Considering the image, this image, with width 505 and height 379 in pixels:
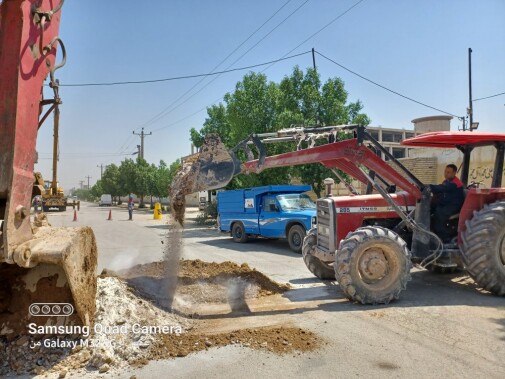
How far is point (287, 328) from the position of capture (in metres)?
5.31

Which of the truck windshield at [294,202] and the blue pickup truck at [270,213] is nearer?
the blue pickup truck at [270,213]

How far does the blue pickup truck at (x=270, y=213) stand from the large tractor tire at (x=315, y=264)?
5.02 m

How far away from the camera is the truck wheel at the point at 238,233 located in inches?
655

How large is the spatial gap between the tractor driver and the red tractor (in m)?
0.12

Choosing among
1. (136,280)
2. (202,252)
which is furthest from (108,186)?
(136,280)

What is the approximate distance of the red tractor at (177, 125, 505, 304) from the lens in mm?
6566

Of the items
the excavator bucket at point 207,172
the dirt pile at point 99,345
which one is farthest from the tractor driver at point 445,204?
the dirt pile at point 99,345

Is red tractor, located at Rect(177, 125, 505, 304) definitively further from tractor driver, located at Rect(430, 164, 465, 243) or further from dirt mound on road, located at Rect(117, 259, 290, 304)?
dirt mound on road, located at Rect(117, 259, 290, 304)

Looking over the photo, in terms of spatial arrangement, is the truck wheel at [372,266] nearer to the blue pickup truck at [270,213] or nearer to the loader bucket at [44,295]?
the loader bucket at [44,295]

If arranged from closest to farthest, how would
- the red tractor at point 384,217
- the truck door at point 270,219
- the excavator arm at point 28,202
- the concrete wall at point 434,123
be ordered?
the excavator arm at point 28,202 < the red tractor at point 384,217 < the truck door at point 270,219 < the concrete wall at point 434,123

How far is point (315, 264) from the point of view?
27.8 feet

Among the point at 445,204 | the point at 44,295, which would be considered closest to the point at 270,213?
the point at 445,204

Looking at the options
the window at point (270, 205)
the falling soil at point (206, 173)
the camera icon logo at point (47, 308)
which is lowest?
the camera icon logo at point (47, 308)

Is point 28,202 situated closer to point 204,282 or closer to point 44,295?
point 44,295
